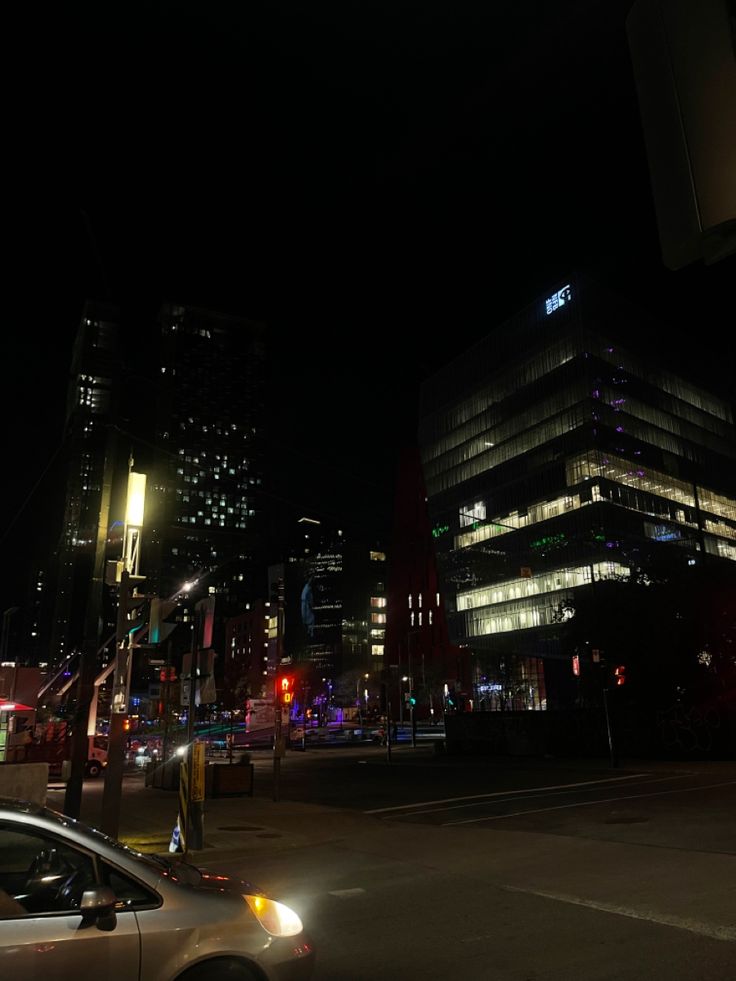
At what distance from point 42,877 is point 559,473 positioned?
81.1 metres

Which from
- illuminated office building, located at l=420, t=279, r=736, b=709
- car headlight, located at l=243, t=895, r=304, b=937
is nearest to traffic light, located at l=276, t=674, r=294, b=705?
car headlight, located at l=243, t=895, r=304, b=937

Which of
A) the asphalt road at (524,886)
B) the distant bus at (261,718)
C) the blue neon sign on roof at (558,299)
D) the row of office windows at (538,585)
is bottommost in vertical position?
the asphalt road at (524,886)

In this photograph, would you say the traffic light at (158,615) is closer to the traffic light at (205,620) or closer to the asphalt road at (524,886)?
the traffic light at (205,620)

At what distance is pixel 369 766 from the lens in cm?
3425

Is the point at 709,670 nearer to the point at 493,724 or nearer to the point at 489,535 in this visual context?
the point at 493,724

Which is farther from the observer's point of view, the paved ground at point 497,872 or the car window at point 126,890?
the paved ground at point 497,872

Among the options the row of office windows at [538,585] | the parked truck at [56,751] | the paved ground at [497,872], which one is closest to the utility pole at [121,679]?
the paved ground at [497,872]

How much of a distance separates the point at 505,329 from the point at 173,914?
314ft

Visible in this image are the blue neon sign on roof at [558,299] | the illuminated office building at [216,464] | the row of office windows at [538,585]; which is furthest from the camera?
the illuminated office building at [216,464]

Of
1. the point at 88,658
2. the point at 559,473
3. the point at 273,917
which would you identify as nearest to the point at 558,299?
the point at 559,473

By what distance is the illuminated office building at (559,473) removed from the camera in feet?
257

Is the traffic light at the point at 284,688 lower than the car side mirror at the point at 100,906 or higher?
higher

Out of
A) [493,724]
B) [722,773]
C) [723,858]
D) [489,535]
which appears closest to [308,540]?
[489,535]

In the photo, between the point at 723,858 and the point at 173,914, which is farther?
the point at 723,858
